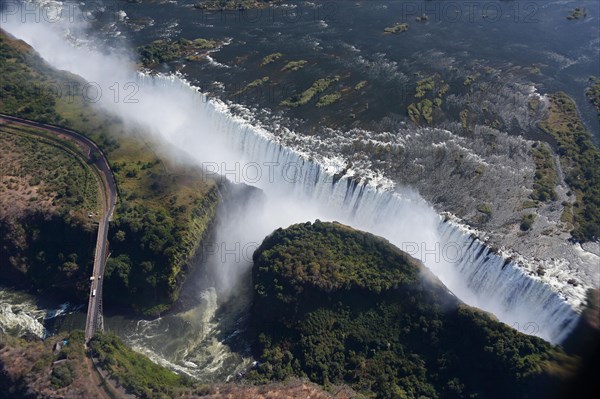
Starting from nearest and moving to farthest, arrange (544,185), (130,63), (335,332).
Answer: (335,332), (544,185), (130,63)

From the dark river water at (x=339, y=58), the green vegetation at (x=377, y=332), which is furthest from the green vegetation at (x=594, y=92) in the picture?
the green vegetation at (x=377, y=332)

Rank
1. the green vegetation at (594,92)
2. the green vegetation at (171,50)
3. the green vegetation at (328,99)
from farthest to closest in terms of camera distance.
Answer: the green vegetation at (171,50)
the green vegetation at (594,92)
the green vegetation at (328,99)

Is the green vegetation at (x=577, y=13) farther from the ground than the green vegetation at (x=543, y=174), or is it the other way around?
the green vegetation at (x=577, y=13)

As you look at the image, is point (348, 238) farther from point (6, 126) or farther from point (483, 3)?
point (483, 3)

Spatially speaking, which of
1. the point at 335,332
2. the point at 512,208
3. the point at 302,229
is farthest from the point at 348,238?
the point at 512,208

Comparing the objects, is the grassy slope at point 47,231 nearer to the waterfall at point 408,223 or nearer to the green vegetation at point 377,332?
Answer: the waterfall at point 408,223

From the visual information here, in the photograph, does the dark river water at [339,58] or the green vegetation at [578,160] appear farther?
the green vegetation at [578,160]
